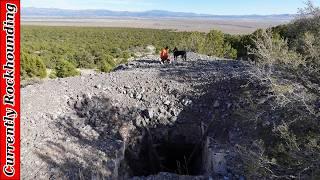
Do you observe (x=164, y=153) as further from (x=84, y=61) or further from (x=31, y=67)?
(x=84, y=61)

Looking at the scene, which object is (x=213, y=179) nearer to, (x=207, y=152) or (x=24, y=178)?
(x=207, y=152)

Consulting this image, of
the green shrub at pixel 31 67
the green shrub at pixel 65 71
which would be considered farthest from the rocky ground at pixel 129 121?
the green shrub at pixel 31 67

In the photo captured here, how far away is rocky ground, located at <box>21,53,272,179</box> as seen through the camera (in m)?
11.6

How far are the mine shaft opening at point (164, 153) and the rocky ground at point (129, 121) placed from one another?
3 cm

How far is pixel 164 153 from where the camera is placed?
15398 millimetres

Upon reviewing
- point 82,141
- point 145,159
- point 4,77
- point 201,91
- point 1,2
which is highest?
point 1,2

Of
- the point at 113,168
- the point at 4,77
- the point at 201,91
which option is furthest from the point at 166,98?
the point at 4,77

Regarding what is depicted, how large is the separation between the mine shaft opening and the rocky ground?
35 millimetres

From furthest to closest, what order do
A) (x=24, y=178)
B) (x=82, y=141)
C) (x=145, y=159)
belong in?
(x=145, y=159) < (x=82, y=141) < (x=24, y=178)

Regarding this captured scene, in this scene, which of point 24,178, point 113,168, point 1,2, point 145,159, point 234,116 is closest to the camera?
point 1,2

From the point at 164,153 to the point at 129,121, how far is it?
81.3 inches

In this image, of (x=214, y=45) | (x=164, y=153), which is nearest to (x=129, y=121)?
(x=164, y=153)

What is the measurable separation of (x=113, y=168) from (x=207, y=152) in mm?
3098

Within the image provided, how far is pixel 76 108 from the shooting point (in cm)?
1409
